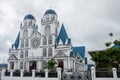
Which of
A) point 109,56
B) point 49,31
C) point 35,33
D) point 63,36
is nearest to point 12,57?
point 35,33

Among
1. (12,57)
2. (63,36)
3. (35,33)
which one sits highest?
(35,33)

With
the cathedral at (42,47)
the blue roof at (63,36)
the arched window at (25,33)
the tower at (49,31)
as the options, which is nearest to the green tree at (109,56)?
the cathedral at (42,47)

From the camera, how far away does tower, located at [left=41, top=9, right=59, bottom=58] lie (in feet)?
141

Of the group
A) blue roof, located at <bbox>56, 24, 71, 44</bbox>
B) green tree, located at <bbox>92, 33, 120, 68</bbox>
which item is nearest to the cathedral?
blue roof, located at <bbox>56, 24, 71, 44</bbox>

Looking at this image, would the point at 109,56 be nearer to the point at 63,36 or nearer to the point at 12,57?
the point at 63,36

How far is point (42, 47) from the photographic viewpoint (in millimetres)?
43812

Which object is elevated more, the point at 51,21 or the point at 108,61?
the point at 51,21

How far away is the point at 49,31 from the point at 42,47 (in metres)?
3.99

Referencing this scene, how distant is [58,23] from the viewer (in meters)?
45.8

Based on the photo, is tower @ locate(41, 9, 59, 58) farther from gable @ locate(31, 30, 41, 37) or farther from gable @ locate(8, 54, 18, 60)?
gable @ locate(8, 54, 18, 60)

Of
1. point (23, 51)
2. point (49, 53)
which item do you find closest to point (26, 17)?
point (23, 51)

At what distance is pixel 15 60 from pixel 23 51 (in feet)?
9.43

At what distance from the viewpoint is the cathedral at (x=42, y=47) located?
1598 inches

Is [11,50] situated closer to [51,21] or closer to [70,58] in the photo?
[51,21]
